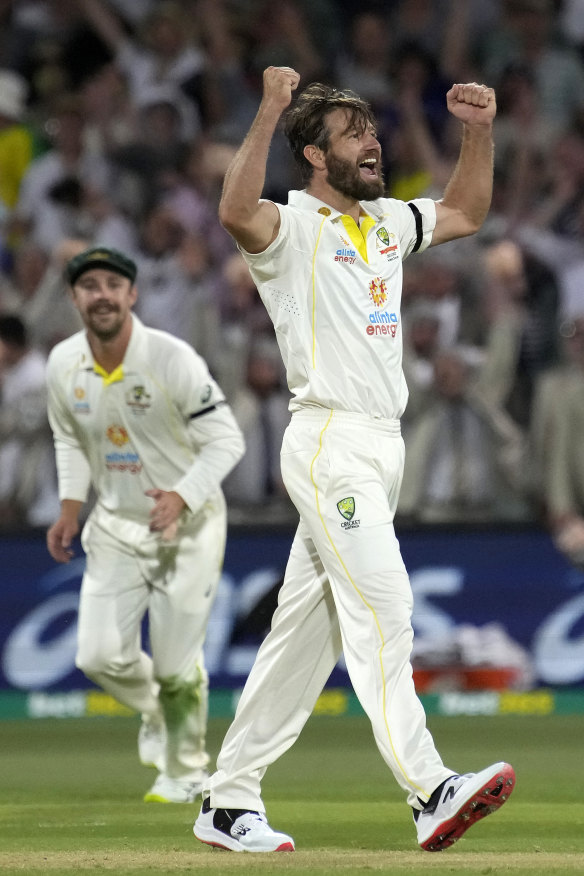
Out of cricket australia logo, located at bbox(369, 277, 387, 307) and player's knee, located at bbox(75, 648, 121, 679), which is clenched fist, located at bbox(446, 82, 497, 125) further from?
player's knee, located at bbox(75, 648, 121, 679)

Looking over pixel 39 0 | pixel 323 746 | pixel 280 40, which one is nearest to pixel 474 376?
pixel 323 746

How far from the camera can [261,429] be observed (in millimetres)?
11484

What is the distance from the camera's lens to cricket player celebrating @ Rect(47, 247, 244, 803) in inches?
298

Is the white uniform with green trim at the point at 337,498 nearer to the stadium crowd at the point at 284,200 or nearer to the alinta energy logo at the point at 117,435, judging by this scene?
the alinta energy logo at the point at 117,435

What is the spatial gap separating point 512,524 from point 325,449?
615 centimetres

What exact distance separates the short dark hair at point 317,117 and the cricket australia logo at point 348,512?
115cm

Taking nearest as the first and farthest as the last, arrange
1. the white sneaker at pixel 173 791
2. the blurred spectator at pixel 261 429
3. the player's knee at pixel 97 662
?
the white sneaker at pixel 173 791
the player's knee at pixel 97 662
the blurred spectator at pixel 261 429

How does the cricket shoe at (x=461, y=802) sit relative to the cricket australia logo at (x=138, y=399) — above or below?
below

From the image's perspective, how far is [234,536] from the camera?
1143 cm

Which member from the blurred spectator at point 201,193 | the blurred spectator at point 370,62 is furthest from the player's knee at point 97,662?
the blurred spectator at point 370,62

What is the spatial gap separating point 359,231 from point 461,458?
19.3 ft

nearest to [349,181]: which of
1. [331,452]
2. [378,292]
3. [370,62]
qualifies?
[378,292]

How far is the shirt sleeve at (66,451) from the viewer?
7.87m

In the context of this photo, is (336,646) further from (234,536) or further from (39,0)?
(39,0)
